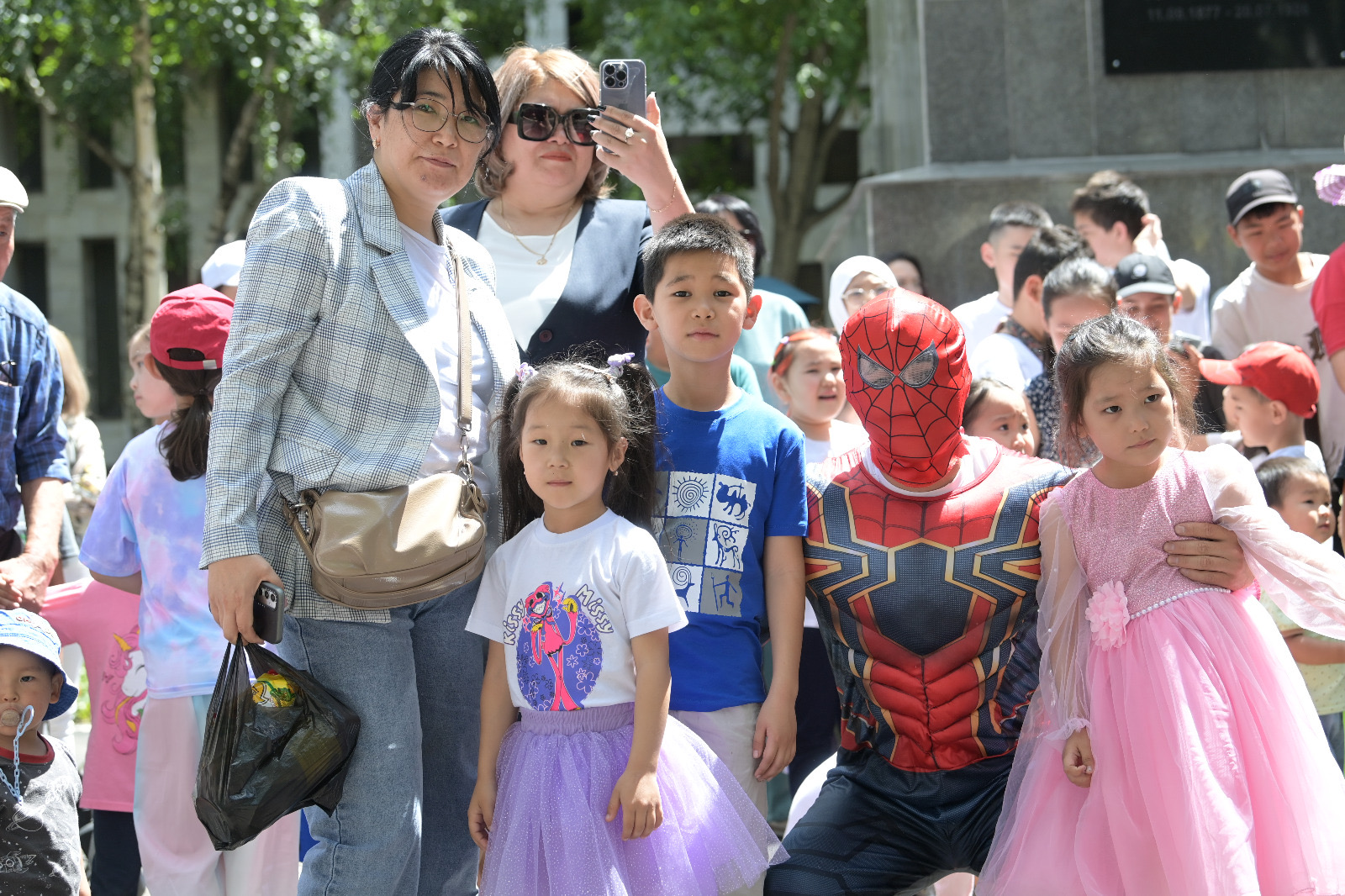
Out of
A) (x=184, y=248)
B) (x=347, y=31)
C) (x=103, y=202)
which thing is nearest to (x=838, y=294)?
(x=347, y=31)

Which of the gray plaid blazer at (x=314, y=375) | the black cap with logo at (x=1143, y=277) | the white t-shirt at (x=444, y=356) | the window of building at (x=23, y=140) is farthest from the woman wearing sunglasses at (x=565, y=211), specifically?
the window of building at (x=23, y=140)

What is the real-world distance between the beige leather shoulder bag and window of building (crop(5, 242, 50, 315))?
26.5 meters

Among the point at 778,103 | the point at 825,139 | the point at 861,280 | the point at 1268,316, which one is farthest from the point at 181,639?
the point at 825,139

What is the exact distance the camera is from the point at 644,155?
135 inches

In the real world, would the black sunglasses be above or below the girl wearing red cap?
above

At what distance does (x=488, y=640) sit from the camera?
10.4 feet

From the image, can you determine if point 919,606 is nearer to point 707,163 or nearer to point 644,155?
point 644,155

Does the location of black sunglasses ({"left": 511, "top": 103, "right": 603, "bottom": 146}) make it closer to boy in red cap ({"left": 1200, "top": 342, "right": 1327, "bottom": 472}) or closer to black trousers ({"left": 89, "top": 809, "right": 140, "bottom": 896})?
black trousers ({"left": 89, "top": 809, "right": 140, "bottom": 896})

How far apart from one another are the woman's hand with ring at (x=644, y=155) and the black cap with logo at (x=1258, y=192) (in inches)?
133

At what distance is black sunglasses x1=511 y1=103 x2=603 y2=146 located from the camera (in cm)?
349

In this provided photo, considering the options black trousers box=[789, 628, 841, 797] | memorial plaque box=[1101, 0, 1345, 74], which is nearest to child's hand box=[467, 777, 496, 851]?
black trousers box=[789, 628, 841, 797]

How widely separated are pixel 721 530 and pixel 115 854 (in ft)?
8.23

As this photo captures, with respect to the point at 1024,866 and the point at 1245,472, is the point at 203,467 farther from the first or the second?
the point at 1245,472

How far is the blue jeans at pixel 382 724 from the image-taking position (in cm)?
284
